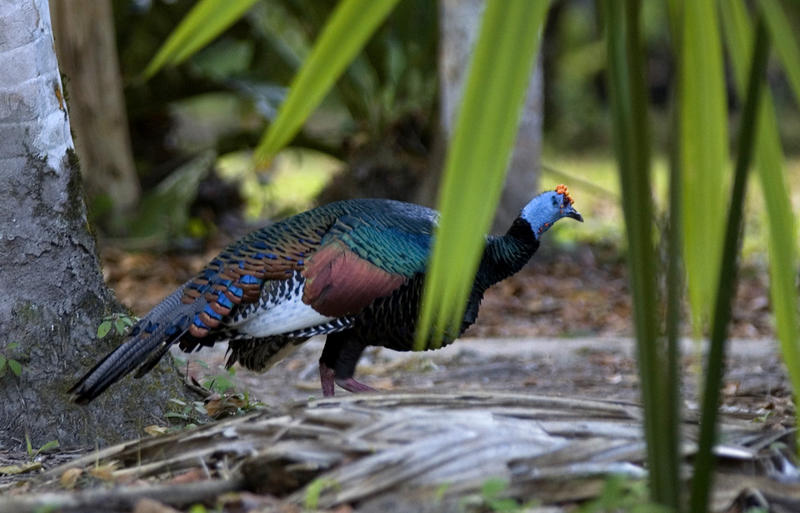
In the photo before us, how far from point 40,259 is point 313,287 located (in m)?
0.86

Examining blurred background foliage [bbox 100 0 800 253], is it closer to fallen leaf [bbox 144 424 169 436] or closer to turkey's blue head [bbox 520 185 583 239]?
turkey's blue head [bbox 520 185 583 239]

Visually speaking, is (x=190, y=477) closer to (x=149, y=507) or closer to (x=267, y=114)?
(x=149, y=507)

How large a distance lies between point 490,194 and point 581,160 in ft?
47.0

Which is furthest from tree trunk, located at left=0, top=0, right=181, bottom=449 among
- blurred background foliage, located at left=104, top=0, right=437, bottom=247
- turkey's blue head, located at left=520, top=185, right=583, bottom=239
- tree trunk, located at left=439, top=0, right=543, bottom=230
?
blurred background foliage, located at left=104, top=0, right=437, bottom=247

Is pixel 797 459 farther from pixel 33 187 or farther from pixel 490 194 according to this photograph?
pixel 33 187

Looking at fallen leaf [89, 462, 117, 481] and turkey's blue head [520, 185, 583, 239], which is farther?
turkey's blue head [520, 185, 583, 239]

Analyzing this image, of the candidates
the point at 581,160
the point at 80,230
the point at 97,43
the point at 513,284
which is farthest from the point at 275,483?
the point at 581,160

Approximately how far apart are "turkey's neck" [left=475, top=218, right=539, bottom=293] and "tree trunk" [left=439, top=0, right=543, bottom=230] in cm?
359

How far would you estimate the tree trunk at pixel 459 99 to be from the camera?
7828mm

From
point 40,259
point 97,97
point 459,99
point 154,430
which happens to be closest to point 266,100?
point 97,97

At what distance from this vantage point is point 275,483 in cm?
254

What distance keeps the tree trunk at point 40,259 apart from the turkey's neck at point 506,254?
1339 millimetres

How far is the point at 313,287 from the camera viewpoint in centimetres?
383

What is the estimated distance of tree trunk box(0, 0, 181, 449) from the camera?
11.3 feet
